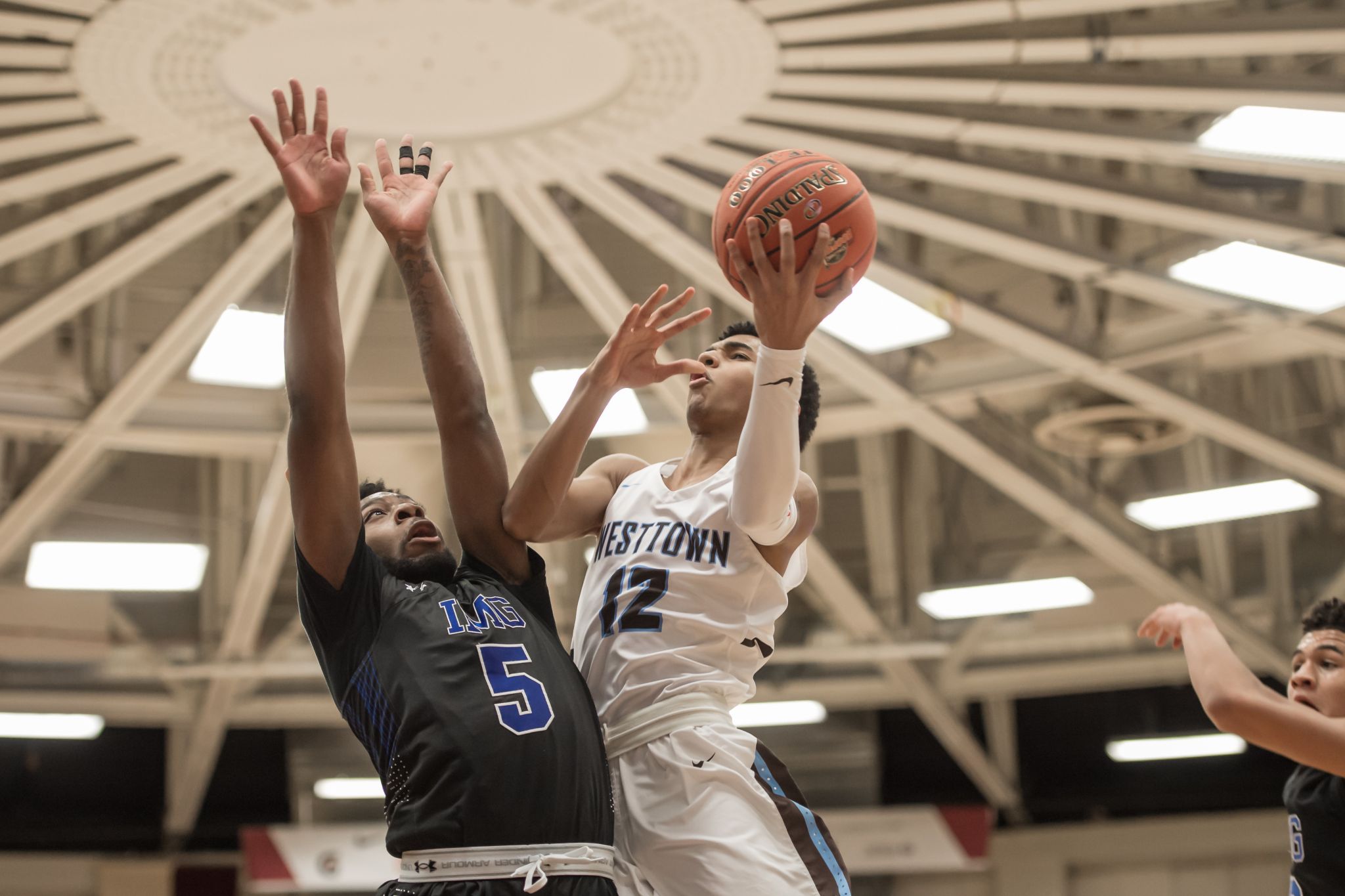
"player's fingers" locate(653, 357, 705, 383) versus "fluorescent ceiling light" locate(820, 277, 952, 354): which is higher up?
"player's fingers" locate(653, 357, 705, 383)

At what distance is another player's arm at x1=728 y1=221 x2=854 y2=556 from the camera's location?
4461 millimetres

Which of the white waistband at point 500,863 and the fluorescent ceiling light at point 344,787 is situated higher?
the white waistband at point 500,863

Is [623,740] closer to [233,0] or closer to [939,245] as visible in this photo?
[233,0]

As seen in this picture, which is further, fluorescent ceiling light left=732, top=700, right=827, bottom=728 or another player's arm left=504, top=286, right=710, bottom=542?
fluorescent ceiling light left=732, top=700, right=827, bottom=728

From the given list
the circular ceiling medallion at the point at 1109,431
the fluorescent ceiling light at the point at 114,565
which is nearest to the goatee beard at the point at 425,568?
the circular ceiling medallion at the point at 1109,431

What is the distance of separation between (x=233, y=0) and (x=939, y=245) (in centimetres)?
733

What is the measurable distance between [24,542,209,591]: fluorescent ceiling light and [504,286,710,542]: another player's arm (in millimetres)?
12625

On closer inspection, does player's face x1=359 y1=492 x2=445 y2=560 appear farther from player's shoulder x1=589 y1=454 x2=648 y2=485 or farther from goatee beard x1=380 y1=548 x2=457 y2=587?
player's shoulder x1=589 y1=454 x2=648 y2=485

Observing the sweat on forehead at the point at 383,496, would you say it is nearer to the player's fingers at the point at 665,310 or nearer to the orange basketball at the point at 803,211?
the player's fingers at the point at 665,310

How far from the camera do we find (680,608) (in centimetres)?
498

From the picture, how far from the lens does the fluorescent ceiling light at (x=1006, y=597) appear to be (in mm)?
18297

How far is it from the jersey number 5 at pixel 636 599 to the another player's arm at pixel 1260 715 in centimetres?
186

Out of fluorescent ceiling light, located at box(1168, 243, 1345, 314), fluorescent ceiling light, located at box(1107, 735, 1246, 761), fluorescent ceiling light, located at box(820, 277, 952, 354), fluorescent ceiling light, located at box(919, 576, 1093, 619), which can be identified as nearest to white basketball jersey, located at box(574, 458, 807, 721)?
fluorescent ceiling light, located at box(820, 277, 952, 354)

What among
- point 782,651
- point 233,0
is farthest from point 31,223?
point 782,651
